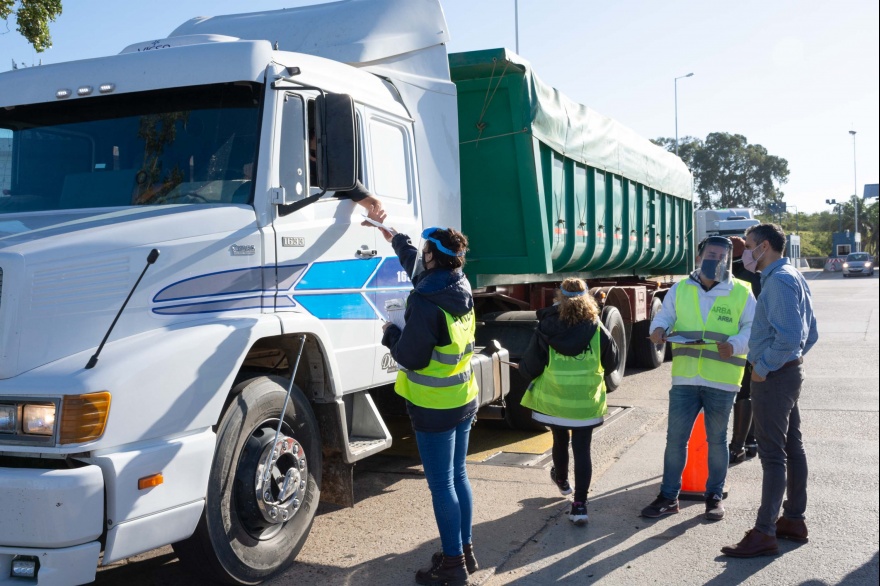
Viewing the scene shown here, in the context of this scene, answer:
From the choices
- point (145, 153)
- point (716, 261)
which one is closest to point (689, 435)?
point (716, 261)

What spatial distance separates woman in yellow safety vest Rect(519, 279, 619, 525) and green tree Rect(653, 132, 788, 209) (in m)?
78.1

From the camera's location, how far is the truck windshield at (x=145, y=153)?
4.73 metres

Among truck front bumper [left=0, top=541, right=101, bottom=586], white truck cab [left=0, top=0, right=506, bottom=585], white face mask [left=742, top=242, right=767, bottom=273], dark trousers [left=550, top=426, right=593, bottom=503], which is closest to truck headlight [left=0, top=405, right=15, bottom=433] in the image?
white truck cab [left=0, top=0, right=506, bottom=585]

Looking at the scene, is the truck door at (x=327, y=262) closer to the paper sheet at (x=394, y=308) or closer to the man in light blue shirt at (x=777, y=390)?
the paper sheet at (x=394, y=308)

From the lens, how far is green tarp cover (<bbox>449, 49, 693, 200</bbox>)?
7.71 metres

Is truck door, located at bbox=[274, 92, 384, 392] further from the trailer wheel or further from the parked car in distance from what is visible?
the parked car in distance

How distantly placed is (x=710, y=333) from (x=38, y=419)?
3989 millimetres

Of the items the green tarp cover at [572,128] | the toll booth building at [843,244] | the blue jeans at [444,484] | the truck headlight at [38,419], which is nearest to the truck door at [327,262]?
Answer: the blue jeans at [444,484]

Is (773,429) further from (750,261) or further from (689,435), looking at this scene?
(750,261)

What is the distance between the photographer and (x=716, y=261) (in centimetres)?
571

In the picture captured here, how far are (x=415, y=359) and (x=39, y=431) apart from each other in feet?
5.83

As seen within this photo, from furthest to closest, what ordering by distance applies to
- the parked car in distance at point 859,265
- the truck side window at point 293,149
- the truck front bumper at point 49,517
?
the parked car in distance at point 859,265
the truck side window at point 293,149
the truck front bumper at point 49,517

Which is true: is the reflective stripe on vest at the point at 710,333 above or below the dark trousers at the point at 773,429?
above

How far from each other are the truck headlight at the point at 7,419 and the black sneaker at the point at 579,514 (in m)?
3.43
